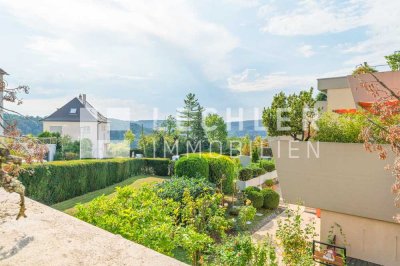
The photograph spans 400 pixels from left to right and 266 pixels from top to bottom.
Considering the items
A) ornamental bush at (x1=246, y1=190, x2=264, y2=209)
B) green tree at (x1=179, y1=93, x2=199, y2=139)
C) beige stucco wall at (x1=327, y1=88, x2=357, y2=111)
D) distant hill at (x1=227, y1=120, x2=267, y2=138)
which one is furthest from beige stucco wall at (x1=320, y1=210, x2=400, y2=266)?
green tree at (x1=179, y1=93, x2=199, y2=139)

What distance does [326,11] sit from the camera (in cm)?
809

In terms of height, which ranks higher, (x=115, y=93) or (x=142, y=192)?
(x=115, y=93)

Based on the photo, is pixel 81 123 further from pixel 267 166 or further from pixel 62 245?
pixel 62 245

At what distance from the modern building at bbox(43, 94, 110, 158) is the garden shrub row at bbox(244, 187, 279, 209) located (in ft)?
65.4

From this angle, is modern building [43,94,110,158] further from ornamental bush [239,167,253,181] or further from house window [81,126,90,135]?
ornamental bush [239,167,253,181]

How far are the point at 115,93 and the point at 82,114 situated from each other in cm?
1098

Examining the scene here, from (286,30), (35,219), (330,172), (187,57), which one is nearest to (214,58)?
(187,57)

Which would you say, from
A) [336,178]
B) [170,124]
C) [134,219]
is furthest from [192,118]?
[134,219]

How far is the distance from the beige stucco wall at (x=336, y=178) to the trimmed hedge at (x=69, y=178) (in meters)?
7.09

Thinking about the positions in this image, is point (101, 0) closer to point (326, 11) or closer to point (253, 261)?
point (253, 261)

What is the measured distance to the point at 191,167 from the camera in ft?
43.7

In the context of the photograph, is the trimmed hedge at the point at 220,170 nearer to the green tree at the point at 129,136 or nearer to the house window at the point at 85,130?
the house window at the point at 85,130

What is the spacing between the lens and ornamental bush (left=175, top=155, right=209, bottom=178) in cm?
1330

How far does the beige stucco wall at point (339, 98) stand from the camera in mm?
12297
